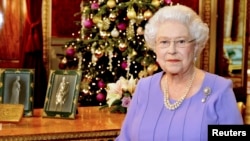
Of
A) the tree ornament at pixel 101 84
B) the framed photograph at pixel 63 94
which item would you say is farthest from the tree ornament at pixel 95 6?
the framed photograph at pixel 63 94

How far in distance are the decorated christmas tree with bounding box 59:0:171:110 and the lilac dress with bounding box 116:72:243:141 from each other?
108 inches

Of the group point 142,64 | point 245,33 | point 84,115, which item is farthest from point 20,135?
point 245,33

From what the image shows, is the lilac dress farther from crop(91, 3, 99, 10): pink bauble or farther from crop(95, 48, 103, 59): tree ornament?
crop(91, 3, 99, 10): pink bauble

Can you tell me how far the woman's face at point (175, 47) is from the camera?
2070mm

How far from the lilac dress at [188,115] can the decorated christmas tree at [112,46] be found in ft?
8.99

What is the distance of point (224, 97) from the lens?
80.3 inches

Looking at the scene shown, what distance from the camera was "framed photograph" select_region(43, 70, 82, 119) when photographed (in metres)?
2.94

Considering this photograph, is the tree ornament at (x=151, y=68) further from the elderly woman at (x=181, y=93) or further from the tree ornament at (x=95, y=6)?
the elderly woman at (x=181, y=93)

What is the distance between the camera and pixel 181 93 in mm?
2148

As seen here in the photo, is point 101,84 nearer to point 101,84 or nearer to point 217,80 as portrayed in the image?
point 101,84

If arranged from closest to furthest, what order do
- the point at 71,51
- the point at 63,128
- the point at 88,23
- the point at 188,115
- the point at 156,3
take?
the point at 188,115
the point at 63,128
the point at 156,3
the point at 88,23
the point at 71,51

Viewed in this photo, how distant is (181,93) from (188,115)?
14 centimetres

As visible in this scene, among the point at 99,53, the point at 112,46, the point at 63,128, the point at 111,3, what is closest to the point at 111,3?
the point at 111,3

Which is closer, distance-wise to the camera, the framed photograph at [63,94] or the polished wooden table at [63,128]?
the polished wooden table at [63,128]
